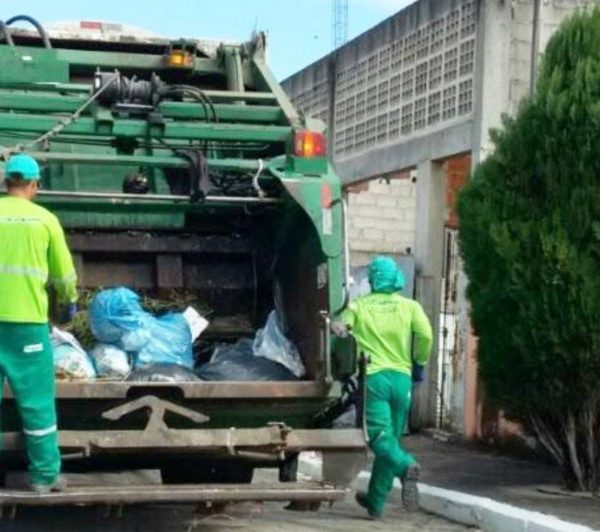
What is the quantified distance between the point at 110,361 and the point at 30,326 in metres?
0.99

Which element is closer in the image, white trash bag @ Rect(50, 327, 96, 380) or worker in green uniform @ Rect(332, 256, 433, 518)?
white trash bag @ Rect(50, 327, 96, 380)

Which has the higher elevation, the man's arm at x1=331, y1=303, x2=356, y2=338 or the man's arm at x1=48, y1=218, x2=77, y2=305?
the man's arm at x1=48, y1=218, x2=77, y2=305

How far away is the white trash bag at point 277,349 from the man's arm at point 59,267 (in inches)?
54.5

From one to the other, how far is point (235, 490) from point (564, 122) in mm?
3416

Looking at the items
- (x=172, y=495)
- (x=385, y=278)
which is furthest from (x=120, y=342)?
(x=385, y=278)

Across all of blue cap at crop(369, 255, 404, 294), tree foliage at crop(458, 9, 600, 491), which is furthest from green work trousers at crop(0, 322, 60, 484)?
tree foliage at crop(458, 9, 600, 491)

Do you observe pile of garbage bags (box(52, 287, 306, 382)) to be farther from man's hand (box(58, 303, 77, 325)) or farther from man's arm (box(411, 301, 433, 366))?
man's arm (box(411, 301, 433, 366))

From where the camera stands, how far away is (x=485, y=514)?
829cm

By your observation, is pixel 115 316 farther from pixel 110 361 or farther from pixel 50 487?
pixel 50 487

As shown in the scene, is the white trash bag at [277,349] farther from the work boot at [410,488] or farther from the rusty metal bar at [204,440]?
the work boot at [410,488]

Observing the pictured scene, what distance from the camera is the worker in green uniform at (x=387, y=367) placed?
836 centimetres

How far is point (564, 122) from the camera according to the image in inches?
350

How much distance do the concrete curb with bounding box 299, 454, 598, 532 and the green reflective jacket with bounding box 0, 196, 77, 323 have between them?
2.91 m

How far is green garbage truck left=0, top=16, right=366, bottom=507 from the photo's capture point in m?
6.93
